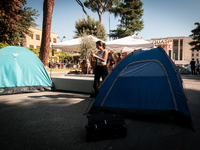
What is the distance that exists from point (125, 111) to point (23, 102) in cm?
321

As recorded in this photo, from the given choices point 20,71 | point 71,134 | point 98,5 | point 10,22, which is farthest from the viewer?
point 98,5

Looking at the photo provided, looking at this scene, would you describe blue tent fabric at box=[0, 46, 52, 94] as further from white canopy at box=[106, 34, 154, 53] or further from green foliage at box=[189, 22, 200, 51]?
green foliage at box=[189, 22, 200, 51]

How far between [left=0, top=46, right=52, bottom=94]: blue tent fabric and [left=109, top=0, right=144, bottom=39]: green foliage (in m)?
25.7

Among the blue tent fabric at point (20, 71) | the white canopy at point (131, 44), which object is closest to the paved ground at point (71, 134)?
the blue tent fabric at point (20, 71)

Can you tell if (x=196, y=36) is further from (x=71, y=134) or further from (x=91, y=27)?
(x=71, y=134)

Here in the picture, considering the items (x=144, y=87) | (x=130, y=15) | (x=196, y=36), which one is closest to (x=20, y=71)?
(x=144, y=87)

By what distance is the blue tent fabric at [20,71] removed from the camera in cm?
555

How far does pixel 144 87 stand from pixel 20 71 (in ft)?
15.8

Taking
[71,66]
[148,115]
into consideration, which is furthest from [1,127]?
[71,66]

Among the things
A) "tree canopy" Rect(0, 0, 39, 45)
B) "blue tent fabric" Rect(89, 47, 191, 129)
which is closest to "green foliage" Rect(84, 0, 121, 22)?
"tree canopy" Rect(0, 0, 39, 45)

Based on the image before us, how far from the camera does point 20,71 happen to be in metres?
5.79

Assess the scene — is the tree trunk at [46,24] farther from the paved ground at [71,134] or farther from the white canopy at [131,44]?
the paved ground at [71,134]

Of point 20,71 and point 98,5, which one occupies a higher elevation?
point 98,5

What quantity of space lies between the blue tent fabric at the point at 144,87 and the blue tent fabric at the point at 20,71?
3776 millimetres
